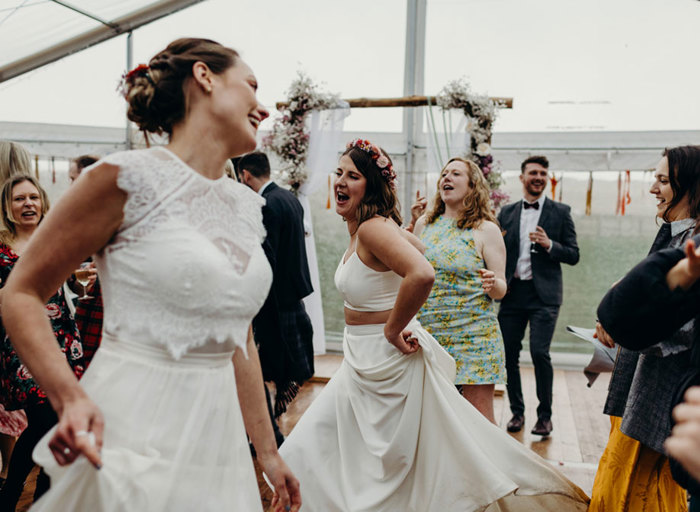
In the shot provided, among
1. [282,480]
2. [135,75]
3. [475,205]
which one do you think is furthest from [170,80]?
[475,205]

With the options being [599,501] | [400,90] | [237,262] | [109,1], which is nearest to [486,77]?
[400,90]

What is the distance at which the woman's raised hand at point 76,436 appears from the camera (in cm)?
95

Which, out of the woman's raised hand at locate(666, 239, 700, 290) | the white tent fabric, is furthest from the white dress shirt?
the white tent fabric

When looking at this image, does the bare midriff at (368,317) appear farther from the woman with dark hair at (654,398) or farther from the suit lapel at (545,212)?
the suit lapel at (545,212)

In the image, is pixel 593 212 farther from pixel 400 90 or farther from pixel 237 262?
pixel 237 262

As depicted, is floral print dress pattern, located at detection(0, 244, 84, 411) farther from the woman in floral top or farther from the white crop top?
the white crop top

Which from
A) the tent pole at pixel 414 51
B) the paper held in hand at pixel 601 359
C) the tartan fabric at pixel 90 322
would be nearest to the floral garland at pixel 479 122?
the tent pole at pixel 414 51

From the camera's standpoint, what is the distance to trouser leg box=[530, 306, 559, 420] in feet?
14.1

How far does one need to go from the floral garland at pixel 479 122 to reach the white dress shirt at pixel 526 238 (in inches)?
30.3

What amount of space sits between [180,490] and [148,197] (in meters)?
0.52

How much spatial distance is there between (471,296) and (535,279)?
1487 millimetres

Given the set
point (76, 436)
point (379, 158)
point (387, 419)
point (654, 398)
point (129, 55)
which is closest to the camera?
point (76, 436)

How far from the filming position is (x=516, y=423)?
441 cm

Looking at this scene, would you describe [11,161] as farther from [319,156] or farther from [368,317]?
[319,156]
